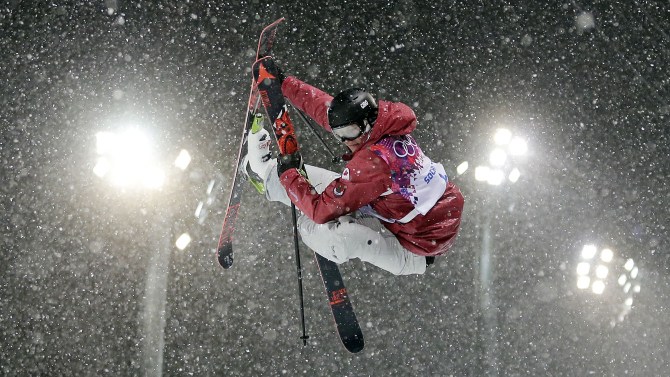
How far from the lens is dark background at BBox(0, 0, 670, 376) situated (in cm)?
323

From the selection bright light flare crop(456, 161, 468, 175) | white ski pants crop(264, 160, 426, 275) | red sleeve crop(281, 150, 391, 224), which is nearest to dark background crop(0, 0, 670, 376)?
bright light flare crop(456, 161, 468, 175)

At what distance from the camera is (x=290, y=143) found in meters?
2.71

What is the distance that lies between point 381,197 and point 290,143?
0.51m

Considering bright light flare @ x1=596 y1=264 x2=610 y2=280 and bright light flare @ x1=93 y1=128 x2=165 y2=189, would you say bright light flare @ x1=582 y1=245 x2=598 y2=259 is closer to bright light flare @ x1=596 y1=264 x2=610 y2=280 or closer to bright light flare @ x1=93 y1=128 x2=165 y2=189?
bright light flare @ x1=596 y1=264 x2=610 y2=280

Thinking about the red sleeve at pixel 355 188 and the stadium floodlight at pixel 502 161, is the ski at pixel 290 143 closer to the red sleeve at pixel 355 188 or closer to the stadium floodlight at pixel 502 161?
the red sleeve at pixel 355 188

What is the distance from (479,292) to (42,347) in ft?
7.66

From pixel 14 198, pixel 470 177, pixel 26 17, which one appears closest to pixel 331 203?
pixel 470 177

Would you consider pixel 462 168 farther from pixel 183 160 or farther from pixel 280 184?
pixel 183 160

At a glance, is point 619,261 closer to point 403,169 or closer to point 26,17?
point 403,169

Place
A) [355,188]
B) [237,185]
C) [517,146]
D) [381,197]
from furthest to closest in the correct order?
[517,146] < [237,185] < [381,197] < [355,188]

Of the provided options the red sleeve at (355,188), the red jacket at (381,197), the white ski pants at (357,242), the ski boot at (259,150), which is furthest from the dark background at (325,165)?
the red sleeve at (355,188)

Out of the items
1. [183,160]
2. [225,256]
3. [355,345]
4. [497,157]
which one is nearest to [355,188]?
[355,345]

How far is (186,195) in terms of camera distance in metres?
3.33

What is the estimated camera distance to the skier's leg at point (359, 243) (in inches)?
101
